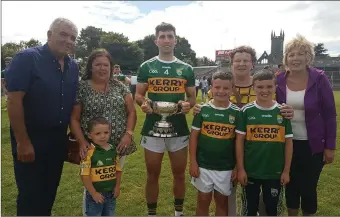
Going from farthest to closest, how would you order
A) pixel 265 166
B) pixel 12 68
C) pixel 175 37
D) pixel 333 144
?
pixel 175 37, pixel 333 144, pixel 265 166, pixel 12 68

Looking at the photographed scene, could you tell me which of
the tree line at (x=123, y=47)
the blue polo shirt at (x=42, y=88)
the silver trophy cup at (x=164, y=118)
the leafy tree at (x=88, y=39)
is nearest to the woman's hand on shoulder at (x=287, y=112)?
the silver trophy cup at (x=164, y=118)

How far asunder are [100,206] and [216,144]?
1.37 metres

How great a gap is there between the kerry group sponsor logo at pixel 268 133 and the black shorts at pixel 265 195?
1.41ft

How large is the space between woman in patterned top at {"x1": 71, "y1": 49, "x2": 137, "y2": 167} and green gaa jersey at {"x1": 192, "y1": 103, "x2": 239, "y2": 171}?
86cm

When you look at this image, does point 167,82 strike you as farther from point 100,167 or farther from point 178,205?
point 178,205

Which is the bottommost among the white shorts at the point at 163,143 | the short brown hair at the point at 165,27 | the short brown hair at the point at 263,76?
the white shorts at the point at 163,143

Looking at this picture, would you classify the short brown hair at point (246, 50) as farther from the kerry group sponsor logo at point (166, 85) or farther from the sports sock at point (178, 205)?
the sports sock at point (178, 205)

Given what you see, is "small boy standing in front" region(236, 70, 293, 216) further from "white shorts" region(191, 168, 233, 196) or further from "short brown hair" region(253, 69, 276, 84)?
"white shorts" region(191, 168, 233, 196)

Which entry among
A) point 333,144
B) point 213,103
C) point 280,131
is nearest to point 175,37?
point 213,103

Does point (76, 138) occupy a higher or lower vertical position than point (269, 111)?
lower

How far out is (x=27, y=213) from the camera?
3.23 meters

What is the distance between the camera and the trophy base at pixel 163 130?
364 cm

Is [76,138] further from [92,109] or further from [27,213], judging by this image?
[27,213]

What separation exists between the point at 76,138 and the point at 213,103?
4.99ft
